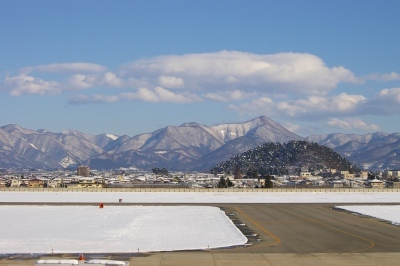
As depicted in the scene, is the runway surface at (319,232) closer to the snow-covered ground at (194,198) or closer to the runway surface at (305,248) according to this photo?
the runway surface at (305,248)

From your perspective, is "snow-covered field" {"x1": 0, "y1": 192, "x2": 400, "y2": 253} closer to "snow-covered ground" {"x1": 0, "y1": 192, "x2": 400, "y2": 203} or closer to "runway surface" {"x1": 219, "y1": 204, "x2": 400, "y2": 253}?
"runway surface" {"x1": 219, "y1": 204, "x2": 400, "y2": 253}

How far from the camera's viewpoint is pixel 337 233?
4544 centimetres

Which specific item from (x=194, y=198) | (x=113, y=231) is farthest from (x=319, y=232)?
(x=194, y=198)

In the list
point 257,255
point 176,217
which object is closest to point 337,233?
point 257,255

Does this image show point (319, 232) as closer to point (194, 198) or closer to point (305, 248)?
point (305, 248)

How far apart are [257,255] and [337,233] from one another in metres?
13.2

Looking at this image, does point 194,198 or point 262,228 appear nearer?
point 262,228

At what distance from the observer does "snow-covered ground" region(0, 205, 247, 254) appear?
37594mm

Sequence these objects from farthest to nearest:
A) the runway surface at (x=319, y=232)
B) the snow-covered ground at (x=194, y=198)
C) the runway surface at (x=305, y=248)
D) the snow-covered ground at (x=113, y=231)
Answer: the snow-covered ground at (x=194, y=198) < the snow-covered ground at (x=113, y=231) < the runway surface at (x=319, y=232) < the runway surface at (x=305, y=248)

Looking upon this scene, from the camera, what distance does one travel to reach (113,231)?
4600 cm

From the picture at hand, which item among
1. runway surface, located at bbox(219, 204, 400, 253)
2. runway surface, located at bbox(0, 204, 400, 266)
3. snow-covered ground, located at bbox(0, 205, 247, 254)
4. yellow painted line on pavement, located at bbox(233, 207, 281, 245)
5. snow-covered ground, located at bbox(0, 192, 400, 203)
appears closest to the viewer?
runway surface, located at bbox(0, 204, 400, 266)

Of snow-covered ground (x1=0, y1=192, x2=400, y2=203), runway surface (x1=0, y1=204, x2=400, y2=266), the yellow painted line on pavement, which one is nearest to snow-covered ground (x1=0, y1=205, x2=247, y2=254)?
the yellow painted line on pavement

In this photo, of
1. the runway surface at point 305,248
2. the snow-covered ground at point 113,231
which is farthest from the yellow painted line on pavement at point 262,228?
the snow-covered ground at point 113,231

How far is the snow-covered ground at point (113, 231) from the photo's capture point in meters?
37.6
